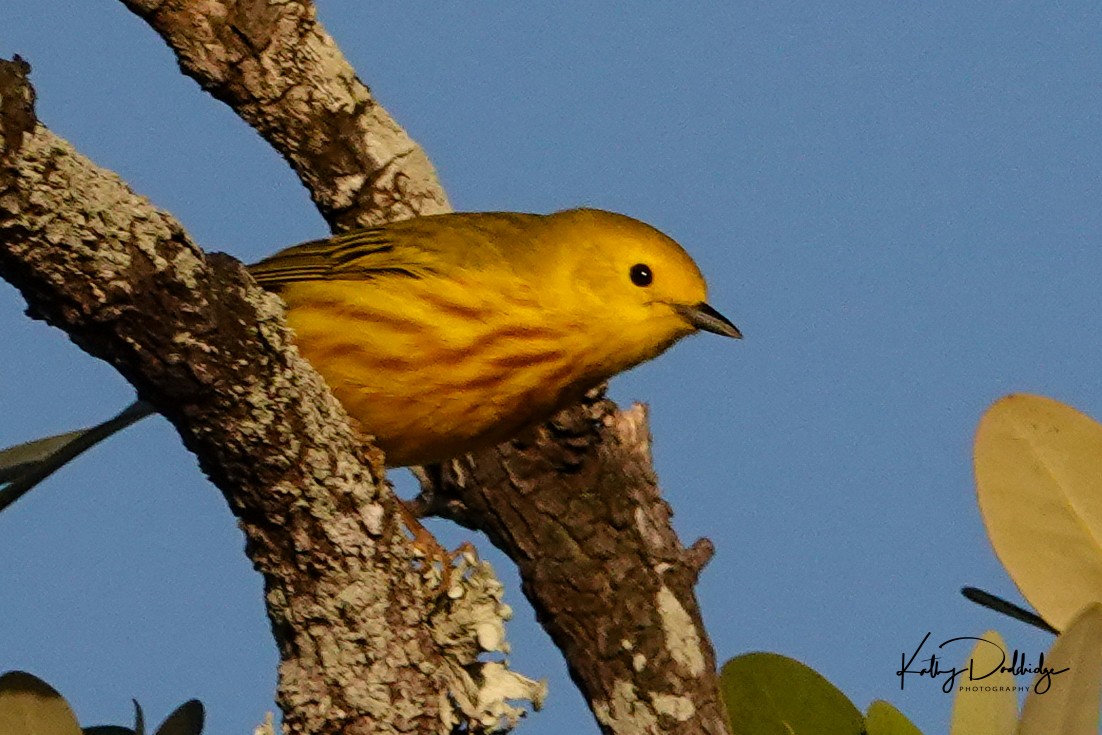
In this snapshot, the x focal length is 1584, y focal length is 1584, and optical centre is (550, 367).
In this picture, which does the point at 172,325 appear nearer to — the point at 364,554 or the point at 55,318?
the point at 55,318

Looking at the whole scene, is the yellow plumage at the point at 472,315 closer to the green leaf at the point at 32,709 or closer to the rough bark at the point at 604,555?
the rough bark at the point at 604,555

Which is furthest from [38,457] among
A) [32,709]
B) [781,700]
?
[781,700]

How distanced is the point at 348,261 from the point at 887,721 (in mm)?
2461

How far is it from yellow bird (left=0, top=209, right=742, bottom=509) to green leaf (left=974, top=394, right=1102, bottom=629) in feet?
6.12

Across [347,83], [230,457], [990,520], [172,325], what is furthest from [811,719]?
[347,83]

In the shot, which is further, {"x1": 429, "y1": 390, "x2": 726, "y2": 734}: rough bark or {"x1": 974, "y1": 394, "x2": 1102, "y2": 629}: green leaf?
{"x1": 429, "y1": 390, "x2": 726, "y2": 734}: rough bark

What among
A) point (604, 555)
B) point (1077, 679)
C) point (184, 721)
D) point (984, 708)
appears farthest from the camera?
point (604, 555)

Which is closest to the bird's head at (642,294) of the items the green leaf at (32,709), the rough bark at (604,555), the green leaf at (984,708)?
the rough bark at (604,555)

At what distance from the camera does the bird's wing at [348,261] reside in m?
4.65

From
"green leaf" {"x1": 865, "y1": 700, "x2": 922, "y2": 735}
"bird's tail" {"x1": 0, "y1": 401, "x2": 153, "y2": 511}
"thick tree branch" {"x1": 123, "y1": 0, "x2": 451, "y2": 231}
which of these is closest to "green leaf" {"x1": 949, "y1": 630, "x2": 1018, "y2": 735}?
"green leaf" {"x1": 865, "y1": 700, "x2": 922, "y2": 735}

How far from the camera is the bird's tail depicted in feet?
10.9

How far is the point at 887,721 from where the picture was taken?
9.18ft

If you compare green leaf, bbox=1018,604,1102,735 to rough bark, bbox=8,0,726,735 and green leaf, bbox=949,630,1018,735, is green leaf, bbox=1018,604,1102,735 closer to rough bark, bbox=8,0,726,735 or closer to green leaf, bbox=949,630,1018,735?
green leaf, bbox=949,630,1018,735

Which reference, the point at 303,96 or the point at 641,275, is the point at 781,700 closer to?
the point at 641,275
